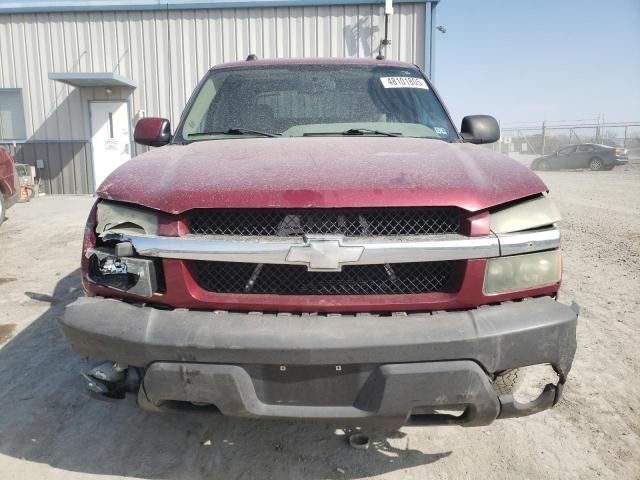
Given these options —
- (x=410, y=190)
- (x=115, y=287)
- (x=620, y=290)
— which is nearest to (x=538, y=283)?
(x=410, y=190)

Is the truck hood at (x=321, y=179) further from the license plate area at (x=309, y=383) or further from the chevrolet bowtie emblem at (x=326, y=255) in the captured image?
the license plate area at (x=309, y=383)

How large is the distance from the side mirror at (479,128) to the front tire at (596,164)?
22.3 metres

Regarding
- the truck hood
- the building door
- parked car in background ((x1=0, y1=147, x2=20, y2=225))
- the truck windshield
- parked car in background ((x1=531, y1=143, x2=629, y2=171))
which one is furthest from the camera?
parked car in background ((x1=531, y1=143, x2=629, y2=171))

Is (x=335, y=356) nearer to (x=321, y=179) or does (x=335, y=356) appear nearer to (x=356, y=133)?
(x=321, y=179)

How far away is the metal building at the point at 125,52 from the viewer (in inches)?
463

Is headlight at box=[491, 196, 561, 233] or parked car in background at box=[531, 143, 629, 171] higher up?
headlight at box=[491, 196, 561, 233]

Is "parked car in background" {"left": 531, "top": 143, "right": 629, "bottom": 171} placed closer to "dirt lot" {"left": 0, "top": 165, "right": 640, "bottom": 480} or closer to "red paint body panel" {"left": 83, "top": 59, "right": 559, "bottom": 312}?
"dirt lot" {"left": 0, "top": 165, "right": 640, "bottom": 480}

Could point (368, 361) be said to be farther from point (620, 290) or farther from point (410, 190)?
point (620, 290)

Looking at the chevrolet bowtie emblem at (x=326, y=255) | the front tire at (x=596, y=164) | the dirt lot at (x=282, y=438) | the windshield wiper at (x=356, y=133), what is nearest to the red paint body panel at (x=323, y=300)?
the chevrolet bowtie emblem at (x=326, y=255)

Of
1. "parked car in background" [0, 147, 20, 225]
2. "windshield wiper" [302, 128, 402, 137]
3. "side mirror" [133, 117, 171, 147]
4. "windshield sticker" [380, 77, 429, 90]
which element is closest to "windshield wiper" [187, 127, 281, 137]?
"windshield wiper" [302, 128, 402, 137]

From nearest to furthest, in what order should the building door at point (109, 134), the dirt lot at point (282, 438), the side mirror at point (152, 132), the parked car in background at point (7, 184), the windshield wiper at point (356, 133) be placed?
1. the dirt lot at point (282, 438)
2. the windshield wiper at point (356, 133)
3. the side mirror at point (152, 132)
4. the parked car in background at point (7, 184)
5. the building door at point (109, 134)

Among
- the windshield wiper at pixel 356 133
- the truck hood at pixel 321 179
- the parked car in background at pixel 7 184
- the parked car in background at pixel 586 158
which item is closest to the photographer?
the truck hood at pixel 321 179

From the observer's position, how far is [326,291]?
196cm

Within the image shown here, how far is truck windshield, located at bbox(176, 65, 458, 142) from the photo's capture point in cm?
312
